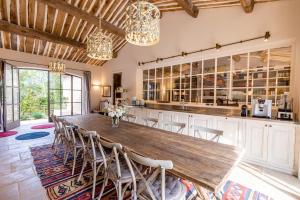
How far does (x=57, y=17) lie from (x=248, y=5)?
16.7 feet

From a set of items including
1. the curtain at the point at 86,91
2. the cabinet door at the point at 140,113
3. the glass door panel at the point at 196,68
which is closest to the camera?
the glass door panel at the point at 196,68

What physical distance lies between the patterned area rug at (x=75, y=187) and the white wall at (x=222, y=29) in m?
2.04

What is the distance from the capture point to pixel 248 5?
3115 mm

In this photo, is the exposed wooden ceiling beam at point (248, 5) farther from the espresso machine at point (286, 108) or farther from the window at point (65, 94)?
the window at point (65, 94)

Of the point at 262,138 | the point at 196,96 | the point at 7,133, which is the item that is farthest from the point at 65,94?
the point at 262,138

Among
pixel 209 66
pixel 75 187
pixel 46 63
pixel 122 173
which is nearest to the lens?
pixel 122 173

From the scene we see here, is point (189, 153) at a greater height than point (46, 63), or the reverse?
point (46, 63)

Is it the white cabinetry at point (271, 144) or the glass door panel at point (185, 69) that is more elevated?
the glass door panel at point (185, 69)

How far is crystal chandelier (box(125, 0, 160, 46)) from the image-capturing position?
1.98 meters

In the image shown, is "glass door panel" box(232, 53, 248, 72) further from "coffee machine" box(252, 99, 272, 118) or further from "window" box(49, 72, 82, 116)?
"window" box(49, 72, 82, 116)

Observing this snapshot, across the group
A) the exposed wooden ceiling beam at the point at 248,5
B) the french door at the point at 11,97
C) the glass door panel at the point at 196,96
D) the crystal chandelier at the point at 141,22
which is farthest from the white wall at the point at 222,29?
the french door at the point at 11,97

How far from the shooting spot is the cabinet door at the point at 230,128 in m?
3.06

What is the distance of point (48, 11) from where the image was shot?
4.37 m

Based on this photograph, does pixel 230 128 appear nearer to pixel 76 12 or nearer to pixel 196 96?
pixel 196 96
